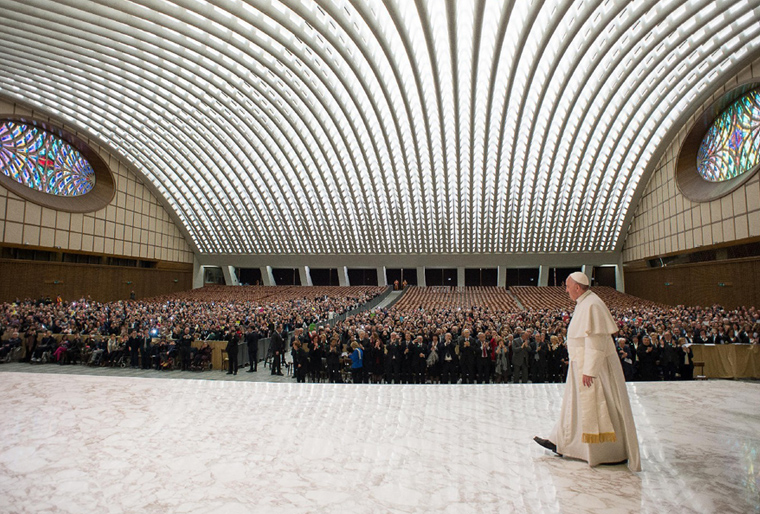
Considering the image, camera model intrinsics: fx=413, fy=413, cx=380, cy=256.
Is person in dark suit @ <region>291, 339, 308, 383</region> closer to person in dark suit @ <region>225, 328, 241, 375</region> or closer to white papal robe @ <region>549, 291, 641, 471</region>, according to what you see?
person in dark suit @ <region>225, 328, 241, 375</region>

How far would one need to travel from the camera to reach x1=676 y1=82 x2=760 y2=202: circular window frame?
20.0 m

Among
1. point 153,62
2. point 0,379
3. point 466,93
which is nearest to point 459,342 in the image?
point 0,379

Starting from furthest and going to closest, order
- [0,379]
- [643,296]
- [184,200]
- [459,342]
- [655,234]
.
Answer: [184,200] < [643,296] < [655,234] < [459,342] < [0,379]

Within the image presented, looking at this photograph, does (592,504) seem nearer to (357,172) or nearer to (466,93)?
(466,93)

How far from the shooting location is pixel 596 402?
3121 mm

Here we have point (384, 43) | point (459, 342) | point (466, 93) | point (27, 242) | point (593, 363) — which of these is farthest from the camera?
point (27, 242)

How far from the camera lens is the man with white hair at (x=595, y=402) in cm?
309

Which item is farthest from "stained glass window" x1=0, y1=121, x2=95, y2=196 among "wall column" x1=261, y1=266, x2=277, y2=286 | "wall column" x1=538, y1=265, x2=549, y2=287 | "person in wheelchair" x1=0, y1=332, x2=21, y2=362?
"wall column" x1=538, y1=265, x2=549, y2=287

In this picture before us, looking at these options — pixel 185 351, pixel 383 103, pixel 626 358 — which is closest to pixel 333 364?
pixel 185 351


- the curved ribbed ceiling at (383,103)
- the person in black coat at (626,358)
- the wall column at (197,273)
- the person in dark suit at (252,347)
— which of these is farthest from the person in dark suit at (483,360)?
the wall column at (197,273)

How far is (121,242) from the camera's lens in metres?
33.9

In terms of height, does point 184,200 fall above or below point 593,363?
above

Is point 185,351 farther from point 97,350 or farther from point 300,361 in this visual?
point 300,361

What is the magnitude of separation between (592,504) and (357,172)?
93.4ft
